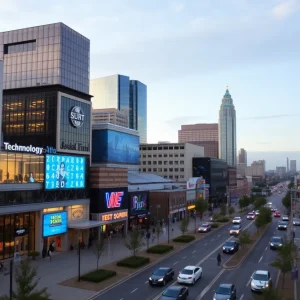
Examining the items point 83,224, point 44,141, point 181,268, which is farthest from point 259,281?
point 44,141

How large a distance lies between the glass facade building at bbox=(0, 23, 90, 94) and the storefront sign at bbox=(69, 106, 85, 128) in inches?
1805

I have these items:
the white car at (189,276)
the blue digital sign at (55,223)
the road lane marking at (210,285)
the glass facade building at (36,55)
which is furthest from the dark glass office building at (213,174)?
the white car at (189,276)

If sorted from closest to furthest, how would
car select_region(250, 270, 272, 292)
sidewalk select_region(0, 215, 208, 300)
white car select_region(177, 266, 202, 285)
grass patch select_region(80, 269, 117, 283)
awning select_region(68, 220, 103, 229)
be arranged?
car select_region(250, 270, 272, 292) → sidewalk select_region(0, 215, 208, 300) → white car select_region(177, 266, 202, 285) → grass patch select_region(80, 269, 117, 283) → awning select_region(68, 220, 103, 229)

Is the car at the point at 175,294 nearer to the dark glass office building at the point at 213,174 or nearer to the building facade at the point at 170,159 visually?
the dark glass office building at the point at 213,174

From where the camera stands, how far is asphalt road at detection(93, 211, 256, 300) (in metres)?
33.0

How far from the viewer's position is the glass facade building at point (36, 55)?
124562 millimetres

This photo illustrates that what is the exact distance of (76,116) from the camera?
273 ft

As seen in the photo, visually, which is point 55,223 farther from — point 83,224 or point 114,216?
point 114,216

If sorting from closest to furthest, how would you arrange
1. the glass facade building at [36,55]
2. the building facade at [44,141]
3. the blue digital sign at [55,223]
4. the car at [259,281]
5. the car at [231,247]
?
the car at [259,281], the building facade at [44,141], the car at [231,247], the blue digital sign at [55,223], the glass facade building at [36,55]

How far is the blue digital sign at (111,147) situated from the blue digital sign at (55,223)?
51601 mm

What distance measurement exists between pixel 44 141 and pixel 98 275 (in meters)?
48.6

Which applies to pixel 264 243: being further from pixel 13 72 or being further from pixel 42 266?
pixel 13 72

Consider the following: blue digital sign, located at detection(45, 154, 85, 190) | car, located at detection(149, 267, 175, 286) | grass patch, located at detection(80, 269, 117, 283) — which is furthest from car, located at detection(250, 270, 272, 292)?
blue digital sign, located at detection(45, 154, 85, 190)

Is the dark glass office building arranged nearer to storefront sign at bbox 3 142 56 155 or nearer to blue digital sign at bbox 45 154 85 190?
blue digital sign at bbox 45 154 85 190
